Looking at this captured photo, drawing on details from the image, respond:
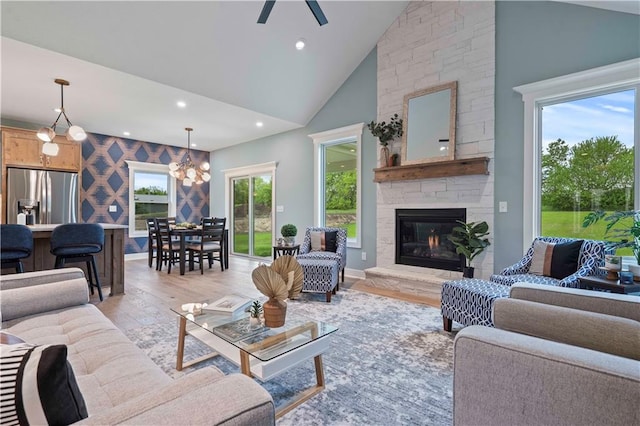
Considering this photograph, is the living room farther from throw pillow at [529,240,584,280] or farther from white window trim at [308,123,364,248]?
throw pillow at [529,240,584,280]

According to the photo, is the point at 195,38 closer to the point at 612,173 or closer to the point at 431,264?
the point at 431,264

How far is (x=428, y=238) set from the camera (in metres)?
4.43

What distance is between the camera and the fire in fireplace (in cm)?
418

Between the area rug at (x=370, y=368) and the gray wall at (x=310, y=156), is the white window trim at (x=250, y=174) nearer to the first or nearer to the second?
the gray wall at (x=310, y=156)

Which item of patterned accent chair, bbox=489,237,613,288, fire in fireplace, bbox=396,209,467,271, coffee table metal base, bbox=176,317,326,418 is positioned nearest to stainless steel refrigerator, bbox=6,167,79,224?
coffee table metal base, bbox=176,317,326,418

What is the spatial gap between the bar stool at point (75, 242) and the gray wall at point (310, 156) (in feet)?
11.2

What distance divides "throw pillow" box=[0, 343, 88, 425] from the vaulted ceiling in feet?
12.5

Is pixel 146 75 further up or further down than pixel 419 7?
further down

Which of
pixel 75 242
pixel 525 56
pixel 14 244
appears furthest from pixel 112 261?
pixel 525 56

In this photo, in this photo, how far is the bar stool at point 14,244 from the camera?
2.93 meters

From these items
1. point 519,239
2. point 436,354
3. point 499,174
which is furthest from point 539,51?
point 436,354

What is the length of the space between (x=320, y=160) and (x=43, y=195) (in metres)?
5.04

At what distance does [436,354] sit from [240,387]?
80.4 inches

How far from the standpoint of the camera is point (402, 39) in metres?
4.62
